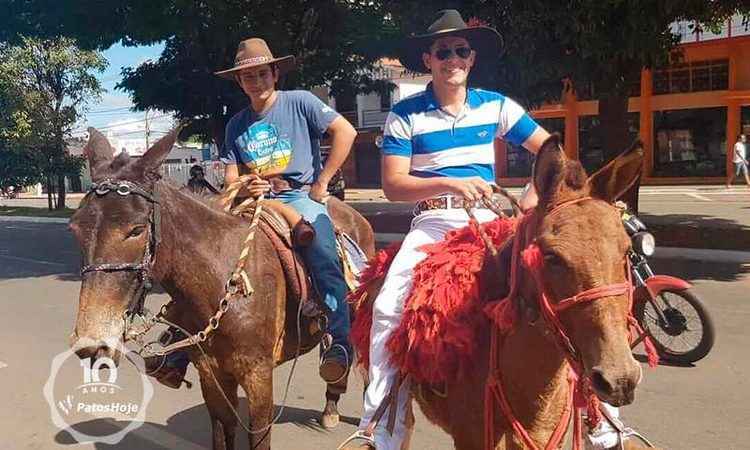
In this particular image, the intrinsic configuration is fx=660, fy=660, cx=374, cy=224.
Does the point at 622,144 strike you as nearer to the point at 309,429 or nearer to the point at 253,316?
the point at 309,429

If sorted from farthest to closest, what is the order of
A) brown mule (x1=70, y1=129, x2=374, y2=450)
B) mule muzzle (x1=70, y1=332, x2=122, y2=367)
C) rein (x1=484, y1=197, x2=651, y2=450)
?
brown mule (x1=70, y1=129, x2=374, y2=450) < mule muzzle (x1=70, y1=332, x2=122, y2=367) < rein (x1=484, y1=197, x2=651, y2=450)

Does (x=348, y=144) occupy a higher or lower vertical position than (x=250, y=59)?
lower

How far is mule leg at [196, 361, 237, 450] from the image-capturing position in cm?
385

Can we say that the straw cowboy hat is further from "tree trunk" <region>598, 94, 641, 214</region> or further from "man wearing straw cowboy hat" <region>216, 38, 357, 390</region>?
"tree trunk" <region>598, 94, 641, 214</region>

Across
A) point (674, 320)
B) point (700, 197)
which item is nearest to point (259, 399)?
point (674, 320)

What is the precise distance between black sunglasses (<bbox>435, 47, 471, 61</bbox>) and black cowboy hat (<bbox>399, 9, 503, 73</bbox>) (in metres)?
0.07

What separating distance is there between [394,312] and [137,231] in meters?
1.25

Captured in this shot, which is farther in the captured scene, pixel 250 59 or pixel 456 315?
pixel 250 59

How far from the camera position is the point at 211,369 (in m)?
3.80

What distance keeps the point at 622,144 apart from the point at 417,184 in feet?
35.7

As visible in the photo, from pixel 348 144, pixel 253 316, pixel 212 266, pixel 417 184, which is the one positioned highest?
pixel 348 144

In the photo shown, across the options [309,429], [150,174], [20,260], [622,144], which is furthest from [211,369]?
[20,260]

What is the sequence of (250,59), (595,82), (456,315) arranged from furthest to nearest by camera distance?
1. (595,82)
2. (250,59)
3. (456,315)

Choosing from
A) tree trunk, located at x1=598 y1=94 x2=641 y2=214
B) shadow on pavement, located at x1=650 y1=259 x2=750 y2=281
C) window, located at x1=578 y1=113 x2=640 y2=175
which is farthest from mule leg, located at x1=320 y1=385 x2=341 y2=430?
window, located at x1=578 y1=113 x2=640 y2=175
